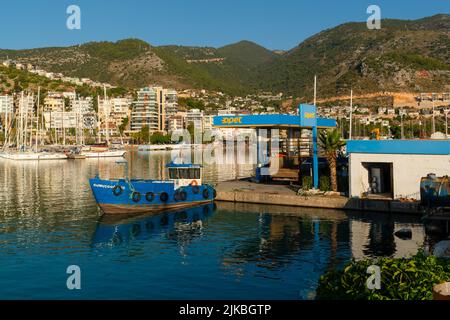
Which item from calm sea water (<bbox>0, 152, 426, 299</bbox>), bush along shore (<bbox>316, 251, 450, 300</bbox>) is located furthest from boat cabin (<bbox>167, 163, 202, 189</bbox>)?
bush along shore (<bbox>316, 251, 450, 300</bbox>)

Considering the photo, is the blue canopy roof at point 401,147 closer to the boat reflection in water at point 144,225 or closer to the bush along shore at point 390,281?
the boat reflection in water at point 144,225


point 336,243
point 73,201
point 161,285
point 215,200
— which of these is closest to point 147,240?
point 161,285

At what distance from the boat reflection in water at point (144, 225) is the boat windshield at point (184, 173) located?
10.4 ft

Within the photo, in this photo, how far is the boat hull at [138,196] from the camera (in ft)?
125

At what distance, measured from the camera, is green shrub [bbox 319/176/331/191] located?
42094mm

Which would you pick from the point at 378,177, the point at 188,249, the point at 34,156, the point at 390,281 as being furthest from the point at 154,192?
the point at 34,156

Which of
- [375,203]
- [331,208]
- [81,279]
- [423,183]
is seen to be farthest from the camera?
[331,208]

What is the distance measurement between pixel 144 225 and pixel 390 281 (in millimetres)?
25921

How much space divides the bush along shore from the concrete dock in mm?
24538

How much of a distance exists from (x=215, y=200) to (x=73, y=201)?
571 inches

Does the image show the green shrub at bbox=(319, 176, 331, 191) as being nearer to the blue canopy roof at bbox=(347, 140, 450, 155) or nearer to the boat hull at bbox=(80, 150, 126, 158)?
the blue canopy roof at bbox=(347, 140, 450, 155)

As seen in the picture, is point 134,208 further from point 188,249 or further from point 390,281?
point 390,281
